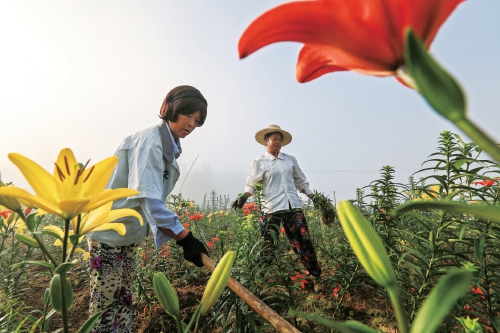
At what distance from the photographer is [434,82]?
18cm

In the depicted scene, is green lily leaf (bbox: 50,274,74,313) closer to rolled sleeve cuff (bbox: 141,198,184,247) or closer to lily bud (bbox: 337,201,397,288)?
lily bud (bbox: 337,201,397,288)

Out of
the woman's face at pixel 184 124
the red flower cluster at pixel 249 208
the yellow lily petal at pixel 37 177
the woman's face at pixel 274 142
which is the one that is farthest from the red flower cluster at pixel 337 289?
the yellow lily petal at pixel 37 177

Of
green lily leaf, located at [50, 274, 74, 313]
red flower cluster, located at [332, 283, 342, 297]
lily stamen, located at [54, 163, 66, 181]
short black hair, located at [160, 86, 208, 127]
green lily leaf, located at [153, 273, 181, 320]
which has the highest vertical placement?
short black hair, located at [160, 86, 208, 127]

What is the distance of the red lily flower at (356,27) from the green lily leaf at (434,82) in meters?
0.06

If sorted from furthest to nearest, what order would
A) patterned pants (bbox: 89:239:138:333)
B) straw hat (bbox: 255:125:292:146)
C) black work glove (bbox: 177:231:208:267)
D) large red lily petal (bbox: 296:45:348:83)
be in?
straw hat (bbox: 255:125:292:146)
patterned pants (bbox: 89:239:138:333)
black work glove (bbox: 177:231:208:267)
large red lily petal (bbox: 296:45:348:83)

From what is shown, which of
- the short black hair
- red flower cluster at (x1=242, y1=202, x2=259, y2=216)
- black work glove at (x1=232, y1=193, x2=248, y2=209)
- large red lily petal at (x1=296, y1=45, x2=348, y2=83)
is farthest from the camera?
black work glove at (x1=232, y1=193, x2=248, y2=209)

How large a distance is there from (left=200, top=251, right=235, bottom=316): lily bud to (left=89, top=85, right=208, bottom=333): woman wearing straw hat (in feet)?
2.94

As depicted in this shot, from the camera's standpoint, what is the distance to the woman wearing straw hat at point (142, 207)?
1.35 m

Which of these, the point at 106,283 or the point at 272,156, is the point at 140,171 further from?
the point at 272,156

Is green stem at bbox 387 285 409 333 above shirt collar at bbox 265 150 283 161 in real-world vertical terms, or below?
below

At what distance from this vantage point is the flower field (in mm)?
509

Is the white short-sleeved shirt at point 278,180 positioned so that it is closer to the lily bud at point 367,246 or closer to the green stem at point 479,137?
the lily bud at point 367,246

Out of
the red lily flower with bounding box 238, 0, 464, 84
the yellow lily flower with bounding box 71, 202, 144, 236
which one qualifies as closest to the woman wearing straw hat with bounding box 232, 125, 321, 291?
the yellow lily flower with bounding box 71, 202, 144, 236

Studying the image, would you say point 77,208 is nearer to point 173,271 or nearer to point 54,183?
point 54,183
